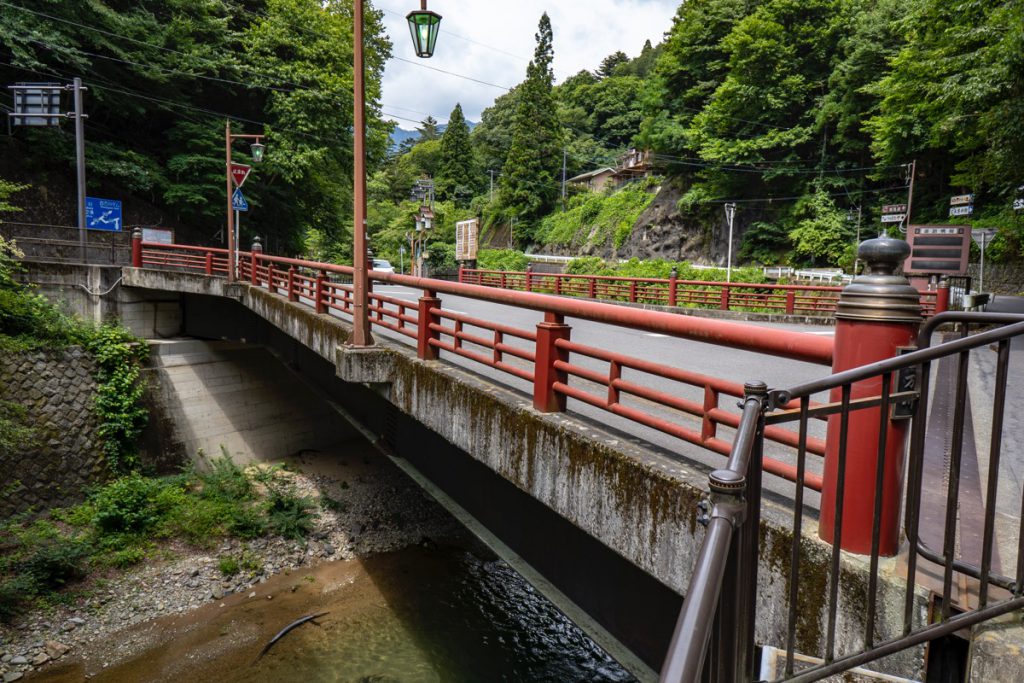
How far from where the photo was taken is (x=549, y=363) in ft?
14.0

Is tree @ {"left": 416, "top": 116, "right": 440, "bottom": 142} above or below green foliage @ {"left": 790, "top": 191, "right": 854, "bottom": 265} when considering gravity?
above

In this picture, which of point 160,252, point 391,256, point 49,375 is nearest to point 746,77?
point 391,256

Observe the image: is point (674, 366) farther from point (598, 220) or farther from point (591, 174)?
point (591, 174)

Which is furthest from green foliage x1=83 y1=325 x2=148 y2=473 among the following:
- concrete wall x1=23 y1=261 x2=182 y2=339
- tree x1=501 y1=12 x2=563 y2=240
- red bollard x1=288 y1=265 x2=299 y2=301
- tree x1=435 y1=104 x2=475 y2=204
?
tree x1=435 y1=104 x2=475 y2=204

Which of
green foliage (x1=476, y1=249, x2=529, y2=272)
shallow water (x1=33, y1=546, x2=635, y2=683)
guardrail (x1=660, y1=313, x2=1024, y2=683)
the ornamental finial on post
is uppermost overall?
green foliage (x1=476, y1=249, x2=529, y2=272)

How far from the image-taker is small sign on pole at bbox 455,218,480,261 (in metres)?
31.5

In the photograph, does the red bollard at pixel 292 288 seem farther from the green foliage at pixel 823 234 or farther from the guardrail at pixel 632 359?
the green foliage at pixel 823 234

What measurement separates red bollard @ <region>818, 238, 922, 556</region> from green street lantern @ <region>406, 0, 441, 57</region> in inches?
244

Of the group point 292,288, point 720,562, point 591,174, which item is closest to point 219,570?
point 292,288

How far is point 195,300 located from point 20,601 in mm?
9388

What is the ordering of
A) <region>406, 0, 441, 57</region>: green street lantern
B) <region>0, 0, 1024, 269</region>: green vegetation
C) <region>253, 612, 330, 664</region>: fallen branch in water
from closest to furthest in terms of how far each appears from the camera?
1. <region>406, 0, 441, 57</region>: green street lantern
2. <region>253, 612, 330, 664</region>: fallen branch in water
3. <region>0, 0, 1024, 269</region>: green vegetation

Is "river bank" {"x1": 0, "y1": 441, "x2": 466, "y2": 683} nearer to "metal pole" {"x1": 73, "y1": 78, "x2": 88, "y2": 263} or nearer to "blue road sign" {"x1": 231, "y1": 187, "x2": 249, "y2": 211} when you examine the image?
"blue road sign" {"x1": 231, "y1": 187, "x2": 249, "y2": 211}

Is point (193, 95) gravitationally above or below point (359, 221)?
above

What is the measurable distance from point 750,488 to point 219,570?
491 inches
